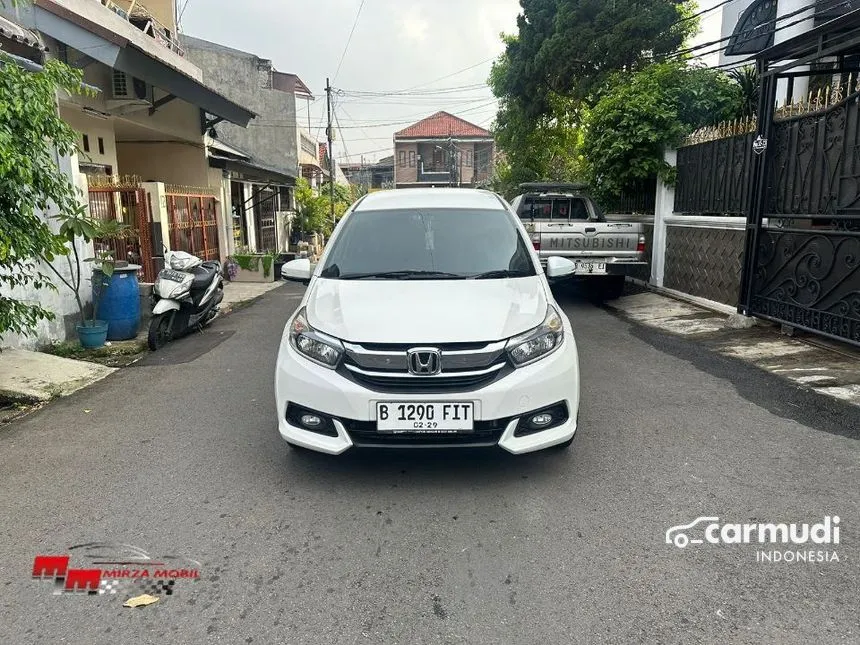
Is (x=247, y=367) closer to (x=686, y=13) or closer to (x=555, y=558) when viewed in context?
(x=555, y=558)

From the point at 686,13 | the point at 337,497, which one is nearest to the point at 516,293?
the point at 337,497

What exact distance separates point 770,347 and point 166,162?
1259 cm

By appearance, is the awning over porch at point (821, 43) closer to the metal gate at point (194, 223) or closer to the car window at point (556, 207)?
the car window at point (556, 207)

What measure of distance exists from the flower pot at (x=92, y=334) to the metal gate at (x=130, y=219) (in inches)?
94.5

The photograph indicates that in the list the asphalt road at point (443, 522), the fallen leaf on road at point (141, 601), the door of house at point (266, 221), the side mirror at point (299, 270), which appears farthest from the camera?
the door of house at point (266, 221)

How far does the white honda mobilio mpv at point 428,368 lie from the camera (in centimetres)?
322

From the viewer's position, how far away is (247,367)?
638 cm

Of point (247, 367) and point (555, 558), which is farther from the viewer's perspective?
point (247, 367)

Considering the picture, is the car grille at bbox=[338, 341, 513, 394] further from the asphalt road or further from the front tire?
the front tire

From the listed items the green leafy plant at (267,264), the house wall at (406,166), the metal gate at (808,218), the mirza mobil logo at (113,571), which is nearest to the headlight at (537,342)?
the mirza mobil logo at (113,571)

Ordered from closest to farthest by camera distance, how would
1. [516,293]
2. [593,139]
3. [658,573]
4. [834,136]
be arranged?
[658,573] → [516,293] → [834,136] → [593,139]

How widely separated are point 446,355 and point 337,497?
1.00 metres

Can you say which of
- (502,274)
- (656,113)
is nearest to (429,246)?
(502,274)

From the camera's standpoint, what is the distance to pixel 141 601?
2.55 meters
